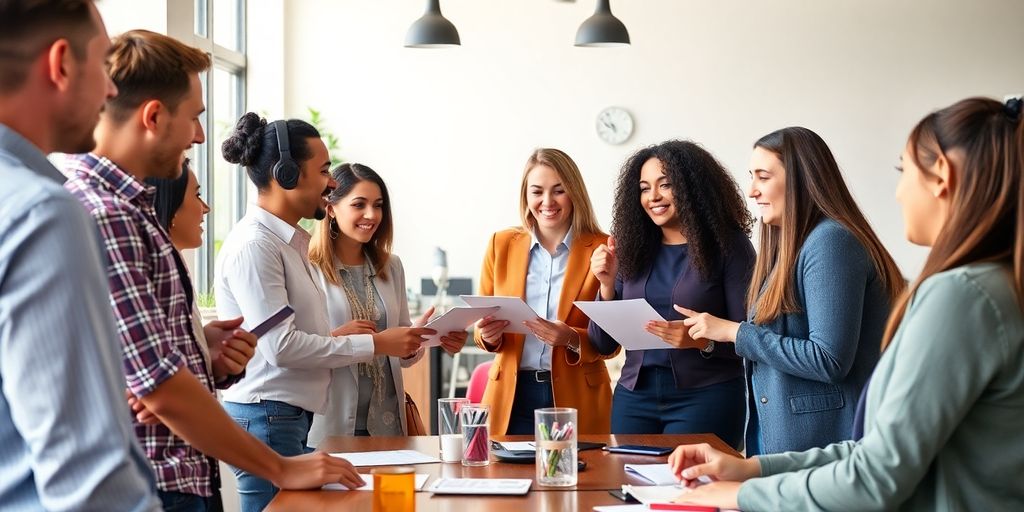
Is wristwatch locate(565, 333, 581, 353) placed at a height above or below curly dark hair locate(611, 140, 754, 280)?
below

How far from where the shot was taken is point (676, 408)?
3.12m

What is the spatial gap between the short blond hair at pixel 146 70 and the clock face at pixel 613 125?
228 inches

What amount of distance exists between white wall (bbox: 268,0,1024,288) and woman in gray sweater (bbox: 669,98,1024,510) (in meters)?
5.87

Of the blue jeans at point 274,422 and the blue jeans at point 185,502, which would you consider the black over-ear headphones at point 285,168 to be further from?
the blue jeans at point 185,502

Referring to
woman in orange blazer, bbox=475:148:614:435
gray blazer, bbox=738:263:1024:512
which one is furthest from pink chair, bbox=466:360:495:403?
gray blazer, bbox=738:263:1024:512

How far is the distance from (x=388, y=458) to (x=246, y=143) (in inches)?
40.4

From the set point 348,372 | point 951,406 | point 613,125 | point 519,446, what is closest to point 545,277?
point 348,372

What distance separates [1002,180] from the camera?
4.93ft

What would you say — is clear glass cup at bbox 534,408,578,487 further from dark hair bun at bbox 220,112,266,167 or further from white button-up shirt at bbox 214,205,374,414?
dark hair bun at bbox 220,112,266,167

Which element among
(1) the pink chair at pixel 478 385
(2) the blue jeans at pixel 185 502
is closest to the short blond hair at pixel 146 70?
(2) the blue jeans at pixel 185 502

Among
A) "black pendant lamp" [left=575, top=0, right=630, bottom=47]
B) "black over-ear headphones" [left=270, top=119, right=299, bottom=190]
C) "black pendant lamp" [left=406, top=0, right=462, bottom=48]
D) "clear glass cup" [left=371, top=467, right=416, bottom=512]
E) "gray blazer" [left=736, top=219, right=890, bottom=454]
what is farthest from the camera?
"black pendant lamp" [left=575, top=0, right=630, bottom=47]

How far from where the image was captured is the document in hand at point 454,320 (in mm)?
3139

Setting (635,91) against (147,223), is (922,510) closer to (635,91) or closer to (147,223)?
(147,223)

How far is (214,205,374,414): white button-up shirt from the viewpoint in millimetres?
2752
